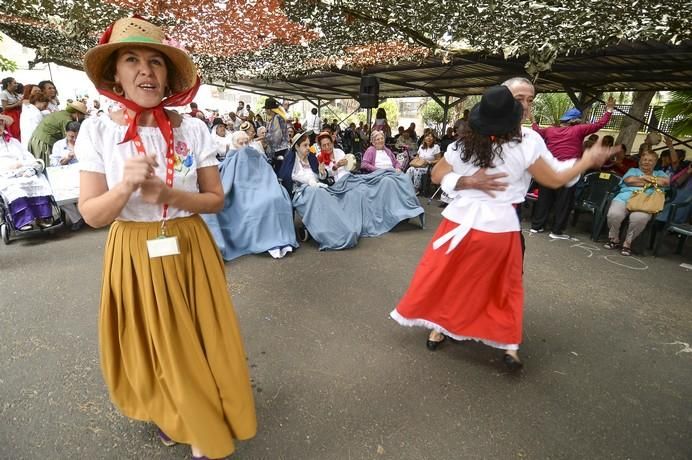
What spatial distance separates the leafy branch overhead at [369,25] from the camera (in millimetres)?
3113

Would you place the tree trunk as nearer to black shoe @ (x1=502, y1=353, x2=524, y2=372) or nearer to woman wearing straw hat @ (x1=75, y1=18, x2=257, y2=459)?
black shoe @ (x1=502, y1=353, x2=524, y2=372)

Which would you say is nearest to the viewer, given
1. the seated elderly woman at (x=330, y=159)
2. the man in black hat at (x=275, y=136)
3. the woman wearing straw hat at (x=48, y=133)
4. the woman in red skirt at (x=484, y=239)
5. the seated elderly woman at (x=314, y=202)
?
the woman in red skirt at (x=484, y=239)

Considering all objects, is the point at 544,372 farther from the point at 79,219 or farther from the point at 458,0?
the point at 79,219

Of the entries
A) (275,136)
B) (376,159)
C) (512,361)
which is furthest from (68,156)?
(512,361)

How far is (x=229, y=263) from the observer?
4160 mm

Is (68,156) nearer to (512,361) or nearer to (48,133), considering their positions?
(48,133)

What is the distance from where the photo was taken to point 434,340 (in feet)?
8.86

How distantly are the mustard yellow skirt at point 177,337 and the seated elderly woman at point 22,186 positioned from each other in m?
4.24

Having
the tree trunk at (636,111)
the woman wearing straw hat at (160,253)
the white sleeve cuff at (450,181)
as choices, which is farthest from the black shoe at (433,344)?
the tree trunk at (636,111)

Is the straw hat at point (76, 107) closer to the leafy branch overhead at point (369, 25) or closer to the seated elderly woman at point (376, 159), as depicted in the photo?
the leafy branch overhead at point (369, 25)

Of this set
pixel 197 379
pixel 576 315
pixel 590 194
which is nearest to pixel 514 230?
pixel 576 315

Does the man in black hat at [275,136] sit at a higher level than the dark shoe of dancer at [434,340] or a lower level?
higher

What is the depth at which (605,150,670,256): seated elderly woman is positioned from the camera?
4.96 m

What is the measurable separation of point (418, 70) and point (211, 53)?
4785 mm
